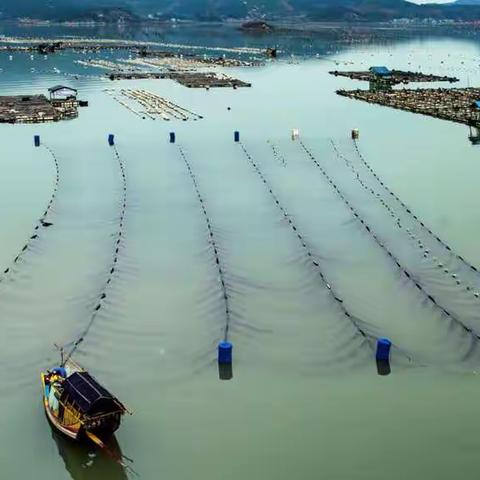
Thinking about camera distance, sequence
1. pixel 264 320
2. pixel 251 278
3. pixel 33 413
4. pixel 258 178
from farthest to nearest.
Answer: pixel 258 178
pixel 251 278
pixel 264 320
pixel 33 413

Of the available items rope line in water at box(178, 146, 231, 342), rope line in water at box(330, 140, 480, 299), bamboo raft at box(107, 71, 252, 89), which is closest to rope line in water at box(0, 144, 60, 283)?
rope line in water at box(178, 146, 231, 342)

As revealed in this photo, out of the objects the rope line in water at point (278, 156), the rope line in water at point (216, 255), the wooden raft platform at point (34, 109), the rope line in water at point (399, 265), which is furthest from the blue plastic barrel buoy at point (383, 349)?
the wooden raft platform at point (34, 109)

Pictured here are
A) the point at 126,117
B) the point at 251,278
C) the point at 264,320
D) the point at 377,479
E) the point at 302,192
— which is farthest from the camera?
the point at 126,117

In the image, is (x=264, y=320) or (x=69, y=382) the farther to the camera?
(x=264, y=320)

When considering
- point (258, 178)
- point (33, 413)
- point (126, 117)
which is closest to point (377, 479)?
point (33, 413)

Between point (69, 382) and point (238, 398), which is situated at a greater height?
point (69, 382)

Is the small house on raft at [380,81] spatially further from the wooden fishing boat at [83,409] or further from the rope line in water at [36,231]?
the wooden fishing boat at [83,409]

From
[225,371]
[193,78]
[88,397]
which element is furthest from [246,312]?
[193,78]

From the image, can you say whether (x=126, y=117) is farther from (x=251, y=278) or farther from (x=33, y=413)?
(x=33, y=413)
